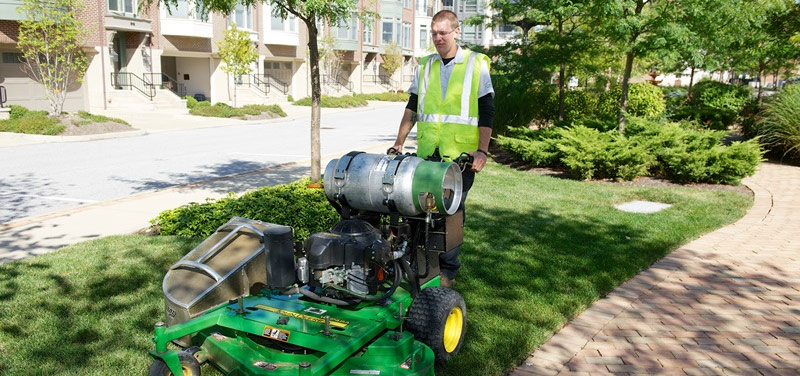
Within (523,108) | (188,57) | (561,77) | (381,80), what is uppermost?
(188,57)

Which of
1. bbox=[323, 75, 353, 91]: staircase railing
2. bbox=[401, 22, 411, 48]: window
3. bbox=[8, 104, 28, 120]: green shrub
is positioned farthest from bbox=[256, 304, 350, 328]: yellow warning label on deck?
bbox=[401, 22, 411, 48]: window

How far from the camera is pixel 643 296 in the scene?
540cm

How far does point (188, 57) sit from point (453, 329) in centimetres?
3632

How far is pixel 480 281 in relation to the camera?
5.51m

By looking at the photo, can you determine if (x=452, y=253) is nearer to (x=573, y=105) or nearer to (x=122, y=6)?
(x=573, y=105)

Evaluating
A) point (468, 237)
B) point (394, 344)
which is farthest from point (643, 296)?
point (394, 344)

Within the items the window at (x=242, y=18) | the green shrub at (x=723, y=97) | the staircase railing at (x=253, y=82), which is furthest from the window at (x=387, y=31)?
the green shrub at (x=723, y=97)

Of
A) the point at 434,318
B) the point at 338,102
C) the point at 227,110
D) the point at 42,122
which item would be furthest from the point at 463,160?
the point at 338,102

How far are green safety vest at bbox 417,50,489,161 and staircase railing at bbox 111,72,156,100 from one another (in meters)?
28.4

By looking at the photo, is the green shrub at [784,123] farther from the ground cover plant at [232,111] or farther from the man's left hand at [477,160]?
the ground cover plant at [232,111]

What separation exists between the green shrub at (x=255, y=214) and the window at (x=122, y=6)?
24.9m

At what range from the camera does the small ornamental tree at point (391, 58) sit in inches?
2009

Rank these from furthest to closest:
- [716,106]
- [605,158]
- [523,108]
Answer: [716,106]
[523,108]
[605,158]

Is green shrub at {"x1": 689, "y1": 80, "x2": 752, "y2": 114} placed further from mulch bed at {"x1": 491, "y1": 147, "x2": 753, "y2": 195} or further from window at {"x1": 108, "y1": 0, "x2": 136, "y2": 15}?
window at {"x1": 108, "y1": 0, "x2": 136, "y2": 15}
